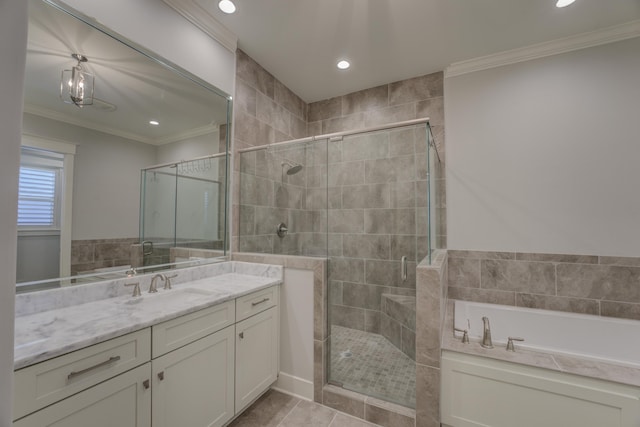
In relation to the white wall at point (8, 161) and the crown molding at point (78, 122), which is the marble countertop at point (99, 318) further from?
the crown molding at point (78, 122)

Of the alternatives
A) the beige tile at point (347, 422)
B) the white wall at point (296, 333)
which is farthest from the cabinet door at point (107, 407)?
the beige tile at point (347, 422)

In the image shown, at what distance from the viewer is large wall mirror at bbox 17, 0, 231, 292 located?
129cm

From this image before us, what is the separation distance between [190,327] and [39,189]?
996 mm

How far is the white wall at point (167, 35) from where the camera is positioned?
5.04 ft

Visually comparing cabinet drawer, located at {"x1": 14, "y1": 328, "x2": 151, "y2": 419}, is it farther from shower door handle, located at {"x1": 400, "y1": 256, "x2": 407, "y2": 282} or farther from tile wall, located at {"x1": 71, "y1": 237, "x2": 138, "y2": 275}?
shower door handle, located at {"x1": 400, "y1": 256, "x2": 407, "y2": 282}

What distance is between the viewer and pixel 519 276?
2.44 m

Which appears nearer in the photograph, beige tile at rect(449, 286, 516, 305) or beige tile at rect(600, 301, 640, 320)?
beige tile at rect(600, 301, 640, 320)

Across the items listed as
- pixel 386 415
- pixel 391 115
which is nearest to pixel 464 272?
pixel 386 415

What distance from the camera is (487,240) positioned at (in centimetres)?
257

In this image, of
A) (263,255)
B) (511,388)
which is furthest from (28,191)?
(511,388)

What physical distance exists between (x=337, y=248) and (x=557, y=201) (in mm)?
1982

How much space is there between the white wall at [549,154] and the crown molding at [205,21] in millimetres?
2185

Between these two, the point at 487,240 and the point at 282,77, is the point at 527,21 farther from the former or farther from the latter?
the point at 282,77

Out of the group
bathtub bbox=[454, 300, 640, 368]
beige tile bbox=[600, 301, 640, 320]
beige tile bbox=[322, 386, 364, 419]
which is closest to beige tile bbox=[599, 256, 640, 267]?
beige tile bbox=[600, 301, 640, 320]
